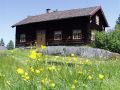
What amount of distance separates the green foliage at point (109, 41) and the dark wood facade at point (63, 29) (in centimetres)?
567

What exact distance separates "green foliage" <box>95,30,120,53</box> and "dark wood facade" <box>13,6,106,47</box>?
223 inches

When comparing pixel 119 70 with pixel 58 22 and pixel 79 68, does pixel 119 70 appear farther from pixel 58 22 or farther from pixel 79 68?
pixel 58 22

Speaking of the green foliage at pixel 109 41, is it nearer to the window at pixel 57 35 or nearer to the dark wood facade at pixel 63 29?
the dark wood facade at pixel 63 29

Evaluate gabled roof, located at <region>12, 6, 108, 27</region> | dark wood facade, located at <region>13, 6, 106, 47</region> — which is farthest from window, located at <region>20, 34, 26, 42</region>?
gabled roof, located at <region>12, 6, 108, 27</region>

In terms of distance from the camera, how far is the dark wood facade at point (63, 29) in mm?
43031

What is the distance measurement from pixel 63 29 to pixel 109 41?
10267mm

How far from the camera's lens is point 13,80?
584cm

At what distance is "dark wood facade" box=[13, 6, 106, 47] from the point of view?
43.0 metres

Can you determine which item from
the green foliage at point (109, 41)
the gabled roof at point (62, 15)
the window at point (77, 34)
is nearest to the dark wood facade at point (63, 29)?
the window at point (77, 34)

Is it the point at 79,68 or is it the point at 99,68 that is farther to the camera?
the point at 99,68

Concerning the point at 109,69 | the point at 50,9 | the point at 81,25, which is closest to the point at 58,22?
the point at 81,25

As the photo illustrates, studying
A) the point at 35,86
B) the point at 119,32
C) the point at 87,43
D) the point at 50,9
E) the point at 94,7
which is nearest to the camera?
the point at 35,86

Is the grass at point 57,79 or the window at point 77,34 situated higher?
the window at point 77,34

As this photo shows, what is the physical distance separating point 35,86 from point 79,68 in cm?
204
